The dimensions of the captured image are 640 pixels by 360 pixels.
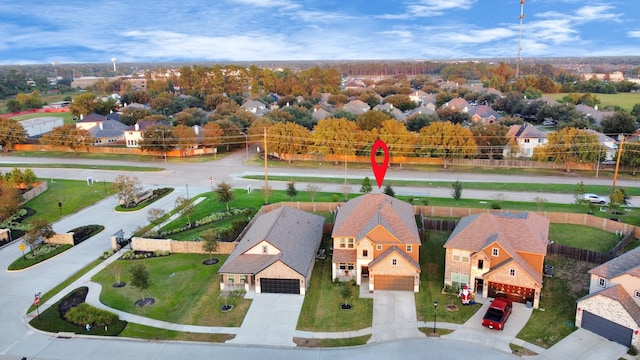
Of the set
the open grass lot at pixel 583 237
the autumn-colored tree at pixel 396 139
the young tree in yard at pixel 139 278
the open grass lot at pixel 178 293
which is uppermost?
the autumn-colored tree at pixel 396 139

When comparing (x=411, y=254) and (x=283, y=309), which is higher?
(x=411, y=254)

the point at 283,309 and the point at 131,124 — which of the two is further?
the point at 131,124

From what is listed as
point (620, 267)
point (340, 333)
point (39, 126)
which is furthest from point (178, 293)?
point (39, 126)

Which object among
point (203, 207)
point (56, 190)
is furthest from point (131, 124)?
point (203, 207)

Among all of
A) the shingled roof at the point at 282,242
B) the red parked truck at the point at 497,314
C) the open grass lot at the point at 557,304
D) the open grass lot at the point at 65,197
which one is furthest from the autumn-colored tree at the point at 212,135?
the red parked truck at the point at 497,314

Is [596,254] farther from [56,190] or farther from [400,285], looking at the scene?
[56,190]

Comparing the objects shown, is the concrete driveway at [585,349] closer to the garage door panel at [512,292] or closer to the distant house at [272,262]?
the garage door panel at [512,292]

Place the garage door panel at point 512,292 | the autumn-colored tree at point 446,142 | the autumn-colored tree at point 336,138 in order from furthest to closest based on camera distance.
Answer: the autumn-colored tree at point 336,138 → the autumn-colored tree at point 446,142 → the garage door panel at point 512,292

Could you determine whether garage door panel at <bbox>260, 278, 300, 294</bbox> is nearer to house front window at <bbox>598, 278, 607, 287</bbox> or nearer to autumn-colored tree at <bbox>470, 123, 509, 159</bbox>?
house front window at <bbox>598, 278, 607, 287</bbox>

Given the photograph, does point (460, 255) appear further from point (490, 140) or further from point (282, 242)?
point (490, 140)
